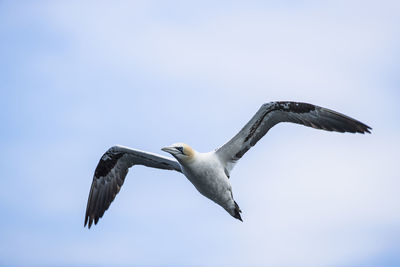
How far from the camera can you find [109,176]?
60.4 ft

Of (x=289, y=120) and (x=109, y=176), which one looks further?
(x=109, y=176)

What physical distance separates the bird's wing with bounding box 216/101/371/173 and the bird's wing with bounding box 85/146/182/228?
9.17 feet

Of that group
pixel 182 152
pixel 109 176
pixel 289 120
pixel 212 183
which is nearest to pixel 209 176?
pixel 212 183

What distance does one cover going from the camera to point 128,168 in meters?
18.3

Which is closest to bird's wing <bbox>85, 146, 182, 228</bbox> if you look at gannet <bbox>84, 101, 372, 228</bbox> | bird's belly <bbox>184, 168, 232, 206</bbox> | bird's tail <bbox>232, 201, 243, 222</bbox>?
gannet <bbox>84, 101, 372, 228</bbox>

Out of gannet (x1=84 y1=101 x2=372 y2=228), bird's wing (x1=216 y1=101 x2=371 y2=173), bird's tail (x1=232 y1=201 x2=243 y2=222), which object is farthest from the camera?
bird's tail (x1=232 y1=201 x2=243 y2=222)

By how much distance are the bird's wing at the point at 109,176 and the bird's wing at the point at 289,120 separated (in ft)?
9.17

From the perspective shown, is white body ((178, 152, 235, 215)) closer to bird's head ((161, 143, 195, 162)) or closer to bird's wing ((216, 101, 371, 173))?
bird's head ((161, 143, 195, 162))

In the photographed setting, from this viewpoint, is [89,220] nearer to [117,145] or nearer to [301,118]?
[117,145]

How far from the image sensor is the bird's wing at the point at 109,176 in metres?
17.8

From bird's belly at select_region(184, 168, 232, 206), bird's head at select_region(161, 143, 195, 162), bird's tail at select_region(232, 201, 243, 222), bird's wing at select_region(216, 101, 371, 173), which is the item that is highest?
bird's wing at select_region(216, 101, 371, 173)

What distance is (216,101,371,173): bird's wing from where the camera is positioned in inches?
587

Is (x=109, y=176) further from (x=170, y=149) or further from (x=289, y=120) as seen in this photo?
(x=289, y=120)

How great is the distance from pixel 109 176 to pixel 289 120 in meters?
5.89
